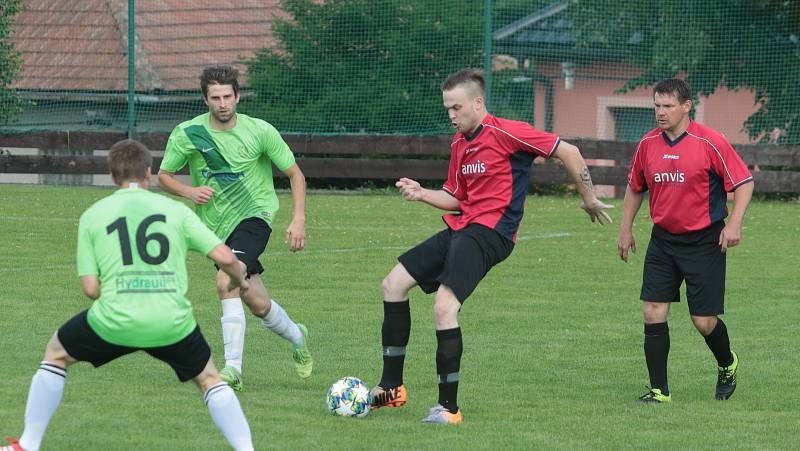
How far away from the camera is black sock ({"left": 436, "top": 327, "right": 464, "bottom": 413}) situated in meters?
7.33

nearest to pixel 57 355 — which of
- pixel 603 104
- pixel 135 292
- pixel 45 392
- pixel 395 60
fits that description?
pixel 45 392

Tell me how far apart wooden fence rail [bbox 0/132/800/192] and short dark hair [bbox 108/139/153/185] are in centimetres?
1982

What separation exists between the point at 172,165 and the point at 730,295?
6502mm

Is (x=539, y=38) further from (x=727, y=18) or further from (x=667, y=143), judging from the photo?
(x=667, y=143)

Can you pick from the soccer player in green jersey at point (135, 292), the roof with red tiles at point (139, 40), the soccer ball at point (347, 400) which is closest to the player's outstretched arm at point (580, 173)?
the soccer ball at point (347, 400)

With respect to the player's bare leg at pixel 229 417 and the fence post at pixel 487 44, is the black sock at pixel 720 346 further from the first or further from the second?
the fence post at pixel 487 44

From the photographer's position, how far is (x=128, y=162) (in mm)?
5977

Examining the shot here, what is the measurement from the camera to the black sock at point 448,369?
7328 millimetres

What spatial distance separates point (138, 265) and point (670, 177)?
3637 mm

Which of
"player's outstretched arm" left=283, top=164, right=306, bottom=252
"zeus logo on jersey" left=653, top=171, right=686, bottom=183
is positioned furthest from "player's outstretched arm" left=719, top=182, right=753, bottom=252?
"player's outstretched arm" left=283, top=164, right=306, bottom=252

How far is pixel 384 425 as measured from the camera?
7.32m

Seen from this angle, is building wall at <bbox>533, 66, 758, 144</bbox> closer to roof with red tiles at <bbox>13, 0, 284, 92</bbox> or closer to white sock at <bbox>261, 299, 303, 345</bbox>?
roof with red tiles at <bbox>13, 0, 284, 92</bbox>

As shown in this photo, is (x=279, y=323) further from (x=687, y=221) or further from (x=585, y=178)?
(x=687, y=221)

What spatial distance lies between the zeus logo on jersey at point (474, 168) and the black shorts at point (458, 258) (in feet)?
1.06
